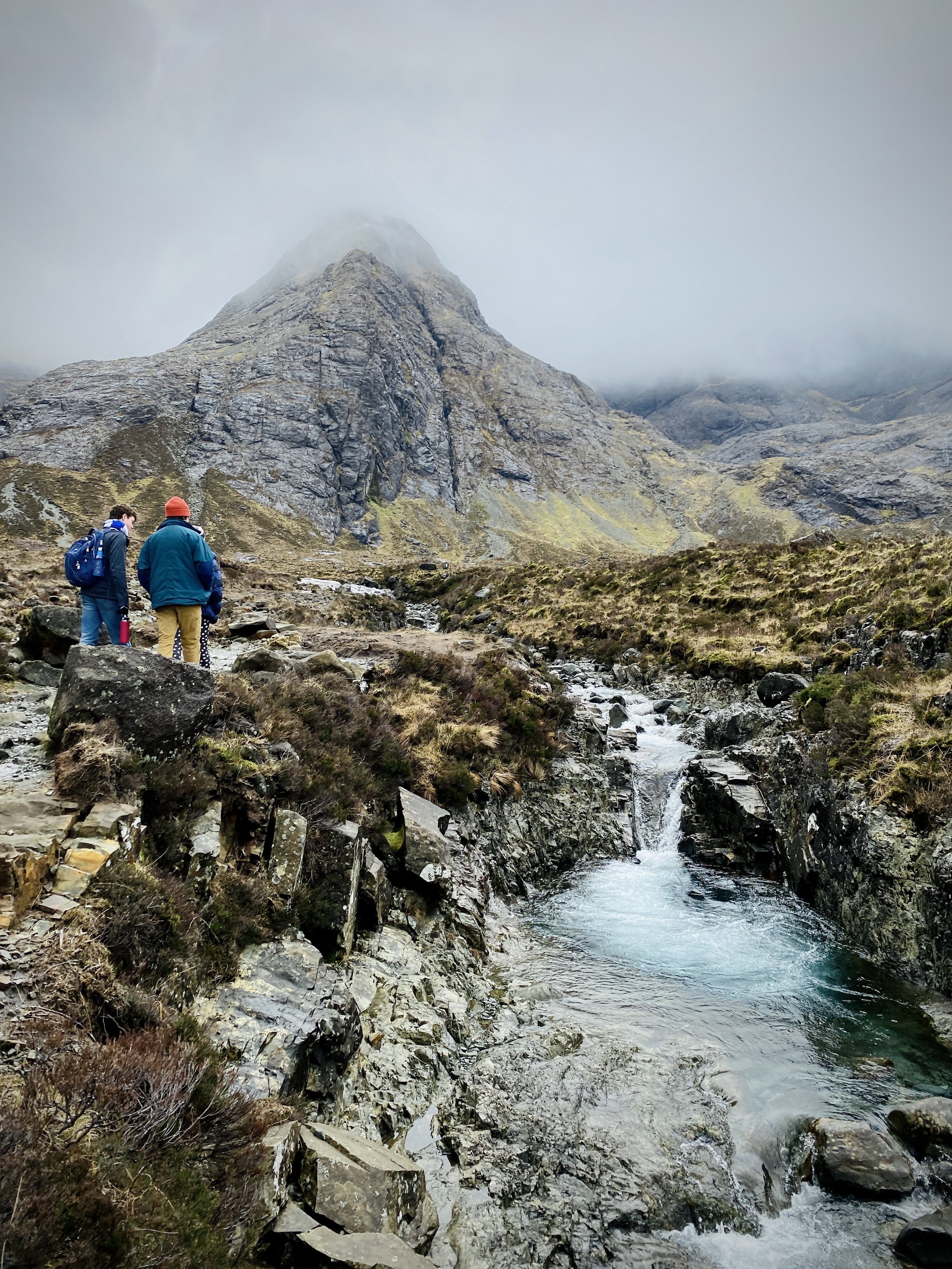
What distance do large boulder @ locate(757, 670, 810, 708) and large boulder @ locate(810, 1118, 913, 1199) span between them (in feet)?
42.5

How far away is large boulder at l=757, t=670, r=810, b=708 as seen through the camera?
61.7ft

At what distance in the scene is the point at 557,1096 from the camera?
8008 mm

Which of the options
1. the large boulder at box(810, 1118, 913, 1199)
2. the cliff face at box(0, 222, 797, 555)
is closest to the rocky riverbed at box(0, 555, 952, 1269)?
the large boulder at box(810, 1118, 913, 1199)

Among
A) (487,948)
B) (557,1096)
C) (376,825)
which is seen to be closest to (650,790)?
(487,948)

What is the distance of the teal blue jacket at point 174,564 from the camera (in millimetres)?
9914

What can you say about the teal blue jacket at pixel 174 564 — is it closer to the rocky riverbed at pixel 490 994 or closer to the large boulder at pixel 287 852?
the rocky riverbed at pixel 490 994

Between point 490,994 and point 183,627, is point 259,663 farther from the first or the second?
point 490,994

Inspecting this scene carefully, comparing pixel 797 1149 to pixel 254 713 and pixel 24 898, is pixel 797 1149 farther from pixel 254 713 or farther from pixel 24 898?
pixel 254 713

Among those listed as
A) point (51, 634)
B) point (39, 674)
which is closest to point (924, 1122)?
point (39, 674)

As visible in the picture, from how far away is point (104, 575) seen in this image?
390 inches

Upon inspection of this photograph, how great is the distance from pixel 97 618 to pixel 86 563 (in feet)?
3.39

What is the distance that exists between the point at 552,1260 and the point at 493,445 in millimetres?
190185

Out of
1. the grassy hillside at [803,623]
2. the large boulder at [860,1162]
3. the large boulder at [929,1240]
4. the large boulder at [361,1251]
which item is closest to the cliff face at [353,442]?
the grassy hillside at [803,623]

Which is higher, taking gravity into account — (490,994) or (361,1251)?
(361,1251)
